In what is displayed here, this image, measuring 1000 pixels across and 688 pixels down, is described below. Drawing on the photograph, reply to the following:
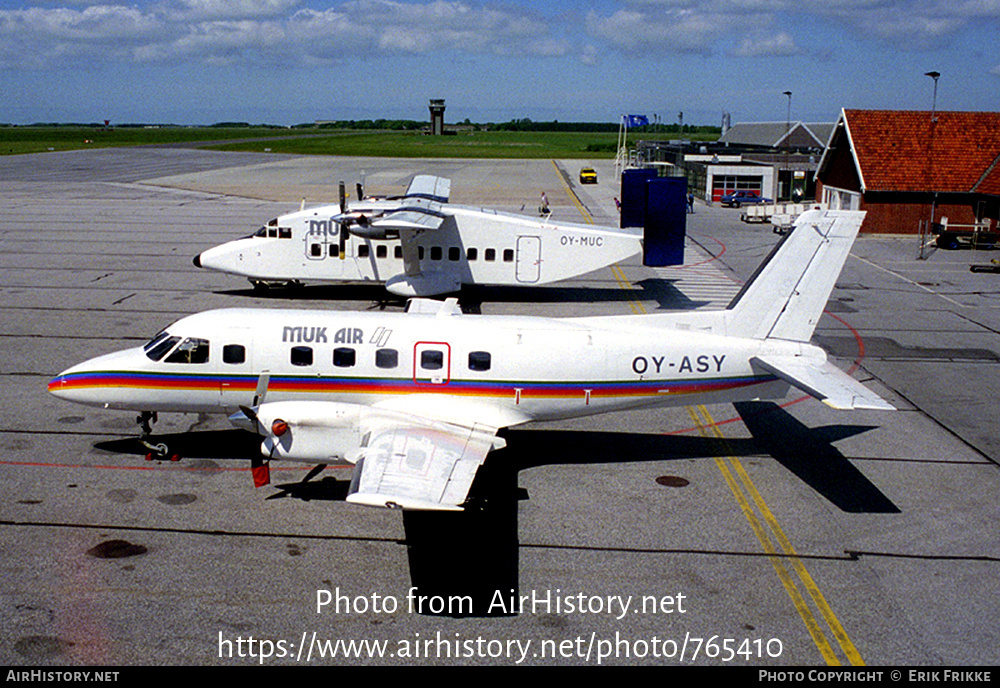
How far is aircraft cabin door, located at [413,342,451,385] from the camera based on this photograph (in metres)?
17.8

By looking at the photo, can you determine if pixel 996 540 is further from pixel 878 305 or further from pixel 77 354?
pixel 77 354

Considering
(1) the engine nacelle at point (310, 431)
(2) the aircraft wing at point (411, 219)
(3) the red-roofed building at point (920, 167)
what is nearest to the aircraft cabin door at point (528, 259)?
(2) the aircraft wing at point (411, 219)

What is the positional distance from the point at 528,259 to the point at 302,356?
17323mm

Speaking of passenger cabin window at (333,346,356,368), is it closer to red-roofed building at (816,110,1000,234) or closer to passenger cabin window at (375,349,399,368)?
passenger cabin window at (375,349,399,368)

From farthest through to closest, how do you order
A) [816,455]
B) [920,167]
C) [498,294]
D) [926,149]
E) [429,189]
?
[926,149] → [920,167] → [429,189] → [498,294] → [816,455]

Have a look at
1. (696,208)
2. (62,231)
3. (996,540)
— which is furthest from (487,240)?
(696,208)

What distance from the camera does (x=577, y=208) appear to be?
7319 centimetres

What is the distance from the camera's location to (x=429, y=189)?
1526 inches

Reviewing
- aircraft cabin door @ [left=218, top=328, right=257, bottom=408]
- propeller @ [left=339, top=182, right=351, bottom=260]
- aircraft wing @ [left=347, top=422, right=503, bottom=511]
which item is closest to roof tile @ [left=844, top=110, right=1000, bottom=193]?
propeller @ [left=339, top=182, right=351, bottom=260]

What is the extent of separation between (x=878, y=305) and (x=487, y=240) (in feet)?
56.0

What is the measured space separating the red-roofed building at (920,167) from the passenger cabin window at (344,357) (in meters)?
48.6

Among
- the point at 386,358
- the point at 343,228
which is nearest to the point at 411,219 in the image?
the point at 343,228

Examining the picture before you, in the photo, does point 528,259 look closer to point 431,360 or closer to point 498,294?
point 498,294

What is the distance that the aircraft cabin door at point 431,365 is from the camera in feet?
58.5
